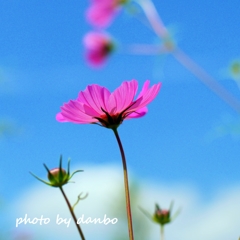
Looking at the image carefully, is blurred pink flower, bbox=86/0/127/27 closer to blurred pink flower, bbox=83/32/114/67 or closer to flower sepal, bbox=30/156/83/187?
blurred pink flower, bbox=83/32/114/67

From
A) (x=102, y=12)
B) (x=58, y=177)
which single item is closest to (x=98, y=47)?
(x=102, y=12)

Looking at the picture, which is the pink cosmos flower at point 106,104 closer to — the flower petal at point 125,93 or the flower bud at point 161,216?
the flower petal at point 125,93

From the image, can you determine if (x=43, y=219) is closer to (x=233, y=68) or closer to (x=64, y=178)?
(x=64, y=178)

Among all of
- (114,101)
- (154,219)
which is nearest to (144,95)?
(114,101)

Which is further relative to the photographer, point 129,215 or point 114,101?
point 114,101

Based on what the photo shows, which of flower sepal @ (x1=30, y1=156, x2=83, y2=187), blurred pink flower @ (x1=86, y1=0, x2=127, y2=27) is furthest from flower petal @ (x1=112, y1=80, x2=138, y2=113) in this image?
blurred pink flower @ (x1=86, y1=0, x2=127, y2=27)

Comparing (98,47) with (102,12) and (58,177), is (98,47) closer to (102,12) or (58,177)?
(102,12)
